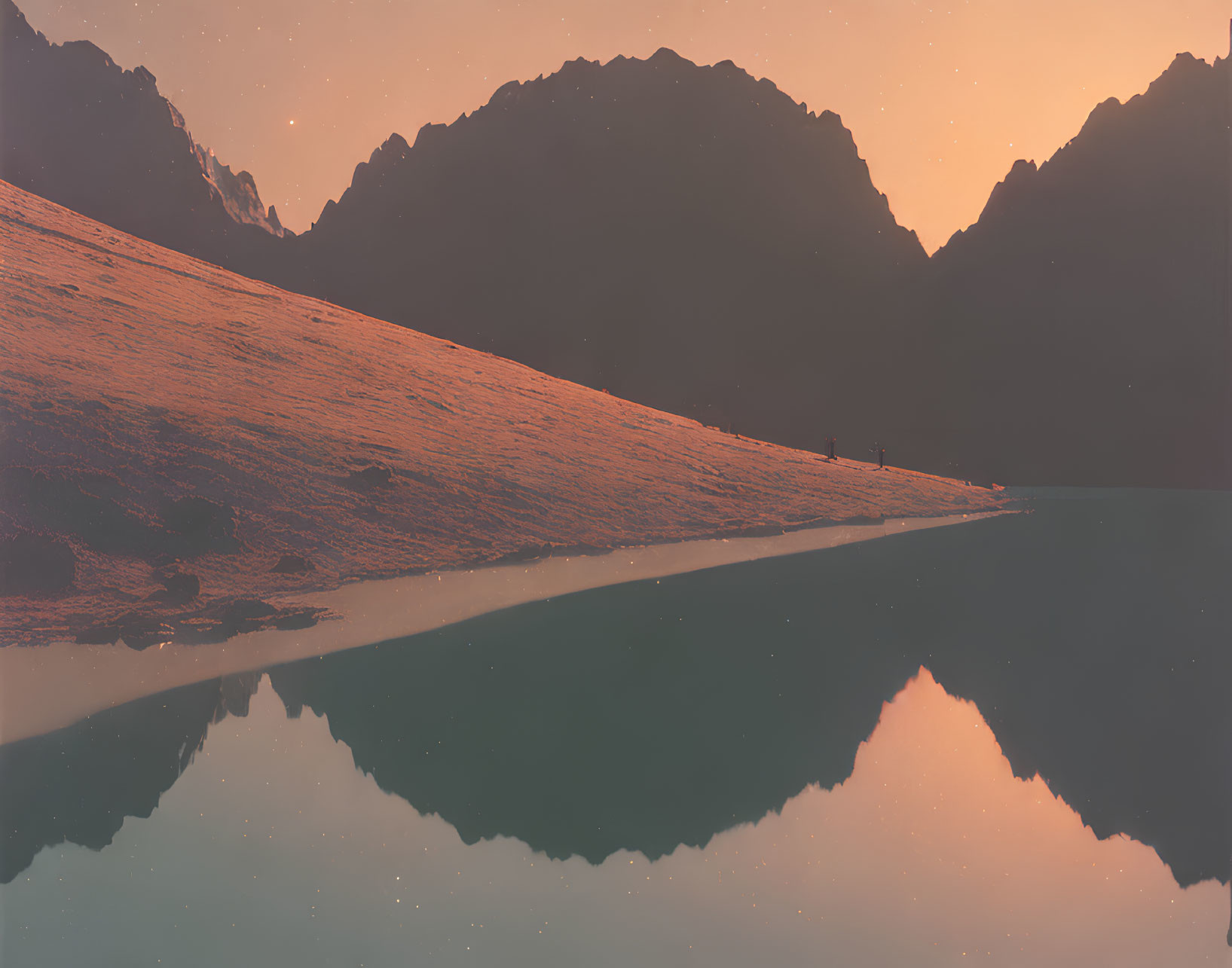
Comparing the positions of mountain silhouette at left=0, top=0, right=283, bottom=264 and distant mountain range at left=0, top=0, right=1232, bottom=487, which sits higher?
distant mountain range at left=0, top=0, right=1232, bottom=487

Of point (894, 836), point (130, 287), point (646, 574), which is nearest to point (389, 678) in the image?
point (894, 836)

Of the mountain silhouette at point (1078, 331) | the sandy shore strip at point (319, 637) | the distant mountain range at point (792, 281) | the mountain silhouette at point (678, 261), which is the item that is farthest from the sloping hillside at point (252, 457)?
the mountain silhouette at point (678, 261)

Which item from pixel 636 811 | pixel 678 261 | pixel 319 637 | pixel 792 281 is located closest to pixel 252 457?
pixel 319 637

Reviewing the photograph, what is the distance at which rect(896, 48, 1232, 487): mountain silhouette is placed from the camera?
1491 inches

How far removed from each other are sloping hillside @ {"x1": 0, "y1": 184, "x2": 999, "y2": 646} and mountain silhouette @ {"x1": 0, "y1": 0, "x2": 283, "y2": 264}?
31.1 inches

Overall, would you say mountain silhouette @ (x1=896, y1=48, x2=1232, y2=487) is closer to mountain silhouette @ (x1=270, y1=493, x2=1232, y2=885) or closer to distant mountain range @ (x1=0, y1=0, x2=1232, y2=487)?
distant mountain range @ (x1=0, y1=0, x2=1232, y2=487)

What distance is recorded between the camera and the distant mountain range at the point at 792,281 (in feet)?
161

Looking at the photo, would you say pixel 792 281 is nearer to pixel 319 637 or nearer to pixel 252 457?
pixel 252 457

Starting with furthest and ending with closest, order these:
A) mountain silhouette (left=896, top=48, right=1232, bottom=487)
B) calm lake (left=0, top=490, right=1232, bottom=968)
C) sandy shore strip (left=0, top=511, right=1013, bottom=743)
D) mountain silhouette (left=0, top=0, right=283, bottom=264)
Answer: mountain silhouette (left=896, top=48, right=1232, bottom=487)
mountain silhouette (left=0, top=0, right=283, bottom=264)
sandy shore strip (left=0, top=511, right=1013, bottom=743)
calm lake (left=0, top=490, right=1232, bottom=968)

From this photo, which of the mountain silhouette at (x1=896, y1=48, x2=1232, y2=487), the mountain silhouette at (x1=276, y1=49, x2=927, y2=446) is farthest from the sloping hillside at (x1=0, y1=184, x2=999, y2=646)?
the mountain silhouette at (x1=276, y1=49, x2=927, y2=446)

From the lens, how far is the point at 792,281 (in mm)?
64125

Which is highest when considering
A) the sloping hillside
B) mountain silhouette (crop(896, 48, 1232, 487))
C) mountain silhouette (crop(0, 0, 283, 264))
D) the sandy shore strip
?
mountain silhouette (crop(896, 48, 1232, 487))

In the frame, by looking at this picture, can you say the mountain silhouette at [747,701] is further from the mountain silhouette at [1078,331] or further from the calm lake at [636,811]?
the mountain silhouette at [1078,331]

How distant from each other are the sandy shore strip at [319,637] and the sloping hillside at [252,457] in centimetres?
50
